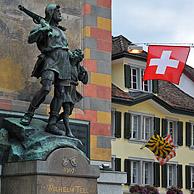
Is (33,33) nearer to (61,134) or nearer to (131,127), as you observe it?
(61,134)

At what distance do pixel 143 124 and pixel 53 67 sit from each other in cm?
2252

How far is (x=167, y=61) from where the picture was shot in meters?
19.0

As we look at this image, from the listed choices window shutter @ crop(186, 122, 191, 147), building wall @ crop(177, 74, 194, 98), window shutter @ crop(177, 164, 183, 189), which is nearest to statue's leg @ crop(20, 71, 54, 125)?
window shutter @ crop(177, 164, 183, 189)

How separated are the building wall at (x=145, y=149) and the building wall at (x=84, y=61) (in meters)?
17.3

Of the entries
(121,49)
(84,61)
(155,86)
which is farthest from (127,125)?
(84,61)

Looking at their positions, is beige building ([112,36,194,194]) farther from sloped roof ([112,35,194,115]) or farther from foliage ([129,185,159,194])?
foliage ([129,185,159,194])

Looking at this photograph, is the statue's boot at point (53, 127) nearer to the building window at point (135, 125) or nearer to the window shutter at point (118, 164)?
the window shutter at point (118, 164)

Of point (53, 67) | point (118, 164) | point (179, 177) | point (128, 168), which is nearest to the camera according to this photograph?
point (53, 67)

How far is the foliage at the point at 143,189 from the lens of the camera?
32.6 meters

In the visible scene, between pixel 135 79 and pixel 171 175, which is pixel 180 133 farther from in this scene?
pixel 135 79

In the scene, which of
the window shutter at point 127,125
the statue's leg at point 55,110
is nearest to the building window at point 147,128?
the window shutter at point 127,125

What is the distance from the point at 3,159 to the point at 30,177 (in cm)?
95

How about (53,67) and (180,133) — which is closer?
(53,67)

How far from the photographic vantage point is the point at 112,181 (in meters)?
14.4
